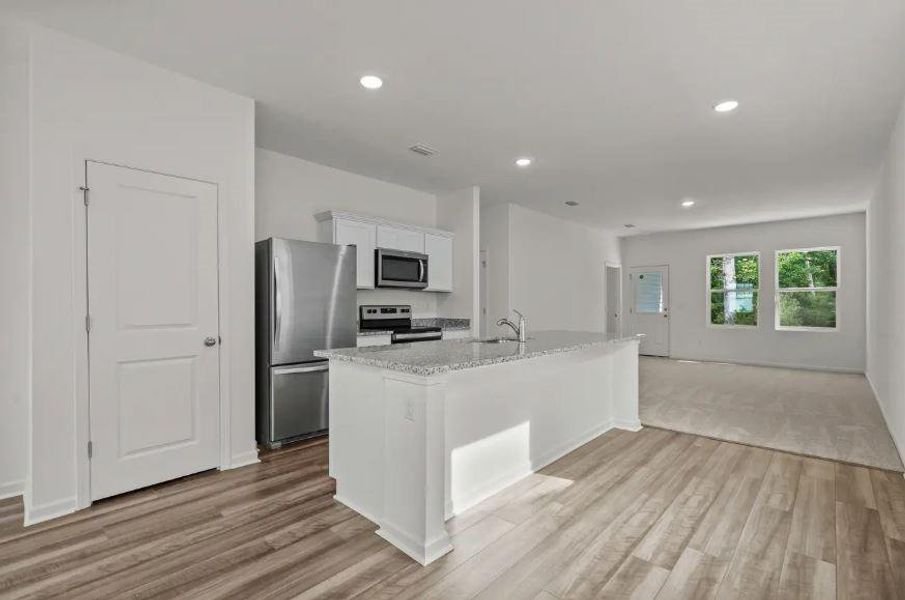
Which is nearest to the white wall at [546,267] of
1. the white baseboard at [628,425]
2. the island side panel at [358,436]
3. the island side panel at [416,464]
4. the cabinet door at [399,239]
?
the cabinet door at [399,239]

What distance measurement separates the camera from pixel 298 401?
3.67 m

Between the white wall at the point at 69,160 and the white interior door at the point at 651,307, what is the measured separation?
28.3 feet

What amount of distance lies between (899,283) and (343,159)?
16.1 feet

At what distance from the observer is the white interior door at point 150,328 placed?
2.63 metres

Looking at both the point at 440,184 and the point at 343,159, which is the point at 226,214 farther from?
the point at 440,184

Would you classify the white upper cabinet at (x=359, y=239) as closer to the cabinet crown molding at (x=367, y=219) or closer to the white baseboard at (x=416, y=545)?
the cabinet crown molding at (x=367, y=219)

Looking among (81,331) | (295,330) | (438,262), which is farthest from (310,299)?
(438,262)

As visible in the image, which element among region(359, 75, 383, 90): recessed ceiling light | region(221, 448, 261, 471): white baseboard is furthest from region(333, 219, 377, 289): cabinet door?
region(221, 448, 261, 471): white baseboard

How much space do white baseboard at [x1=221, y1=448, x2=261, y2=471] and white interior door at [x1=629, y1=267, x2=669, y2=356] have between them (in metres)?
7.88

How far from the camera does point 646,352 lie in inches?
371

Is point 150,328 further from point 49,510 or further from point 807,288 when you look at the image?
point 807,288

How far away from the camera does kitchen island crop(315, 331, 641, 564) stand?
2.03 meters

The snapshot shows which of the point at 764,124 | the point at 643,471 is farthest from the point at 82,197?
the point at 764,124

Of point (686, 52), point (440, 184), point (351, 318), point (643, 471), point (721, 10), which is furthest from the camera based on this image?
point (440, 184)
